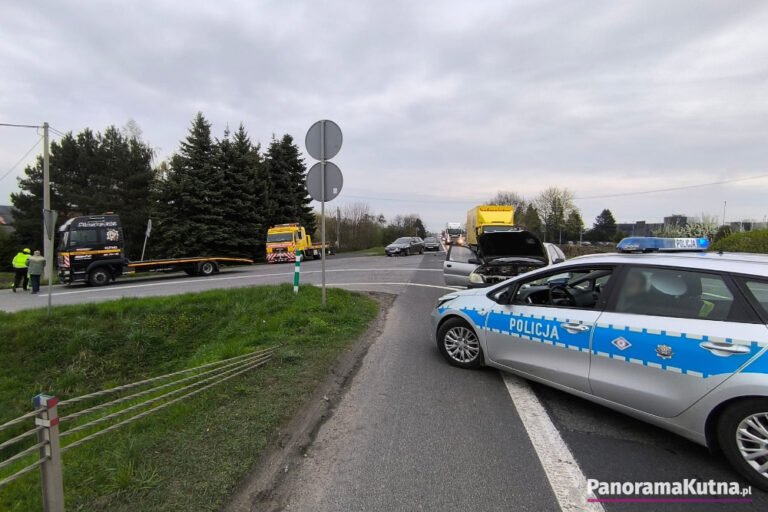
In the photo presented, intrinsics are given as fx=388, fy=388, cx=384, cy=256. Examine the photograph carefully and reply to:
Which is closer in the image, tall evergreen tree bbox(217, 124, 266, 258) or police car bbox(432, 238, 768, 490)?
police car bbox(432, 238, 768, 490)

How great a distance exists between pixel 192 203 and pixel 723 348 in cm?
3190

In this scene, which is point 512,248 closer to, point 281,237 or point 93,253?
point 93,253

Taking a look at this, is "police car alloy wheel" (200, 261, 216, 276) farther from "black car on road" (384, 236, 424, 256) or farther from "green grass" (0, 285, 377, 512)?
"black car on road" (384, 236, 424, 256)

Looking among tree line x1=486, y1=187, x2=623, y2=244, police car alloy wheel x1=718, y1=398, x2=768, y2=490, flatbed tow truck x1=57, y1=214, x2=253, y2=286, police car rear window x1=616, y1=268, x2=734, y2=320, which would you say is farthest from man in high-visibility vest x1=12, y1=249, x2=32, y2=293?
tree line x1=486, y1=187, x2=623, y2=244

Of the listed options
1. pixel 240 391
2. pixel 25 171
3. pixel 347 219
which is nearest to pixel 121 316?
pixel 240 391

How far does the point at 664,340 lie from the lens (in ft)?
9.89

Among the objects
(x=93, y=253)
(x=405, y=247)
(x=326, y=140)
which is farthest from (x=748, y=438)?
(x=405, y=247)

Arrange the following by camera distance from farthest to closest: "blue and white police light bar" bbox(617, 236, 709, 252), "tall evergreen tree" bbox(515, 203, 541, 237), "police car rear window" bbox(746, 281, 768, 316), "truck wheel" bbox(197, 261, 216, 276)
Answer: "tall evergreen tree" bbox(515, 203, 541, 237) < "truck wheel" bbox(197, 261, 216, 276) < "blue and white police light bar" bbox(617, 236, 709, 252) < "police car rear window" bbox(746, 281, 768, 316)

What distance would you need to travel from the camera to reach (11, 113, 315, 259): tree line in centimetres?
2978

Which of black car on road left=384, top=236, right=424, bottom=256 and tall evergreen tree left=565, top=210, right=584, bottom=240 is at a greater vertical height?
tall evergreen tree left=565, top=210, right=584, bottom=240

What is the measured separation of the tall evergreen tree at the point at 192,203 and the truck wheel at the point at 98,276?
13063 millimetres

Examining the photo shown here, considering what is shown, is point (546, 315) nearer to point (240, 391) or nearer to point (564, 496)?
point (564, 496)

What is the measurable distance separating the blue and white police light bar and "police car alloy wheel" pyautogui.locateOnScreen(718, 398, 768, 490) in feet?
5.80

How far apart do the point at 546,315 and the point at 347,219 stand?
6713 centimetres
